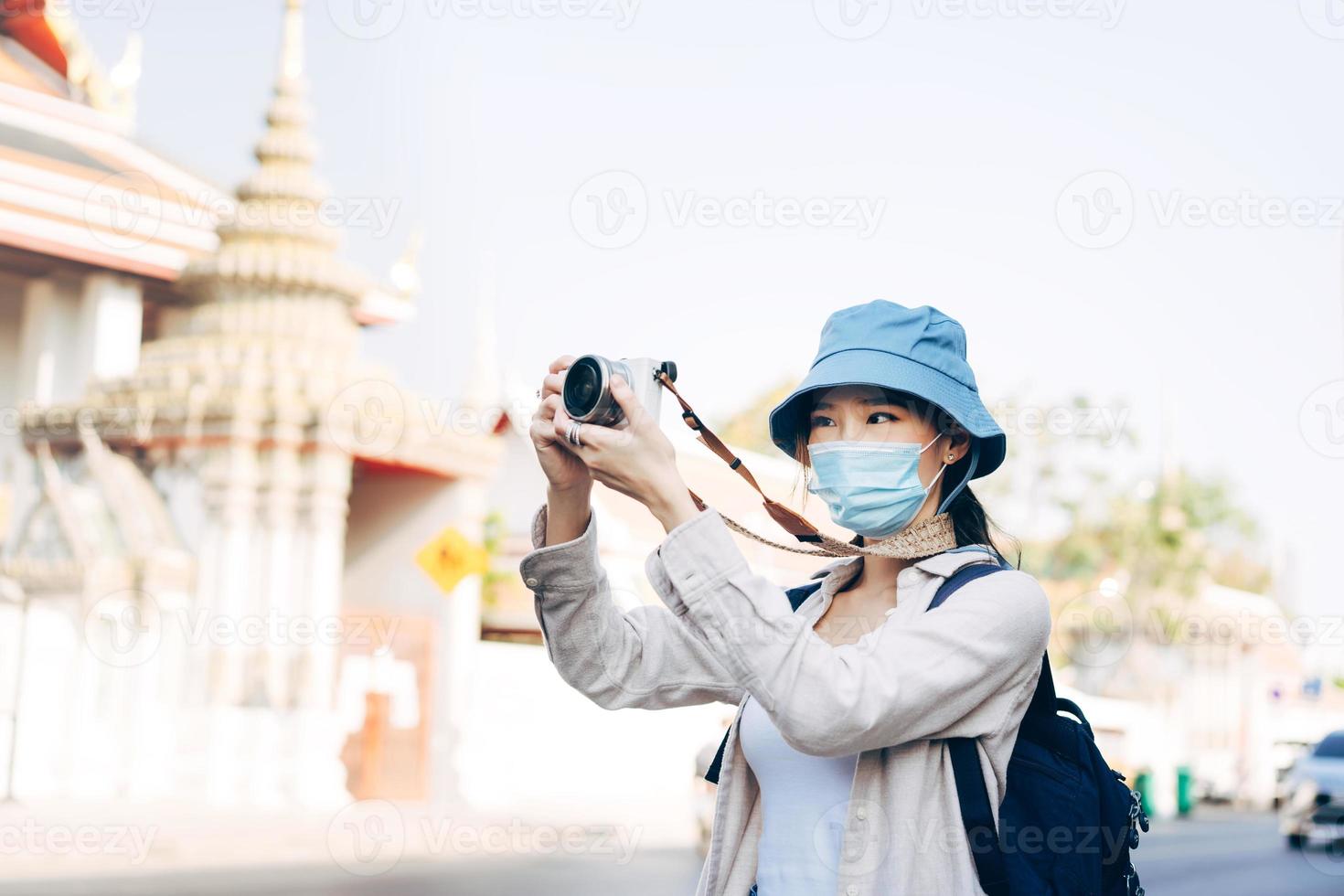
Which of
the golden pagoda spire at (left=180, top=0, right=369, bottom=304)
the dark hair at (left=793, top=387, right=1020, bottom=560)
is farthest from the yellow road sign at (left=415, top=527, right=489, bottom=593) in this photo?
the dark hair at (left=793, top=387, right=1020, bottom=560)

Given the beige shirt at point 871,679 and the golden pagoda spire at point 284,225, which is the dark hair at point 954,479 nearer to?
the beige shirt at point 871,679

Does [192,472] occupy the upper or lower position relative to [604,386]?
upper

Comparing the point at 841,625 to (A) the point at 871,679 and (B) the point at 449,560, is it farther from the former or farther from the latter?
(B) the point at 449,560

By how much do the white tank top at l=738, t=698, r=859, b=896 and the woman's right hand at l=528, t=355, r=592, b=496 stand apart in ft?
1.25

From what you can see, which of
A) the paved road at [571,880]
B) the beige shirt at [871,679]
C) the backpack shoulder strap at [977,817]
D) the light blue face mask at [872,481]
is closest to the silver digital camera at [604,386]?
the beige shirt at [871,679]

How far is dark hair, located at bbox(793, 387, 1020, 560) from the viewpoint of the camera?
7.04 ft

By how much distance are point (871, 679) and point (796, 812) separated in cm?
29

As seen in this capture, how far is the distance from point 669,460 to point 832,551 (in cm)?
46

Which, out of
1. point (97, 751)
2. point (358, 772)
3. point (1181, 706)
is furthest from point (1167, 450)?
point (97, 751)

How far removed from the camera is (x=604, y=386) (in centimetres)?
188

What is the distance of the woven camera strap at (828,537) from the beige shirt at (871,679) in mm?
51

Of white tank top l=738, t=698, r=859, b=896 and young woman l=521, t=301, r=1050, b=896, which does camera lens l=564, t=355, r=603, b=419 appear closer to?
young woman l=521, t=301, r=1050, b=896

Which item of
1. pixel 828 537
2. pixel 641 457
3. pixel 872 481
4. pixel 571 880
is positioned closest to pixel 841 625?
pixel 828 537

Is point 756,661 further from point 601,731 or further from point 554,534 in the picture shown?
point 601,731
